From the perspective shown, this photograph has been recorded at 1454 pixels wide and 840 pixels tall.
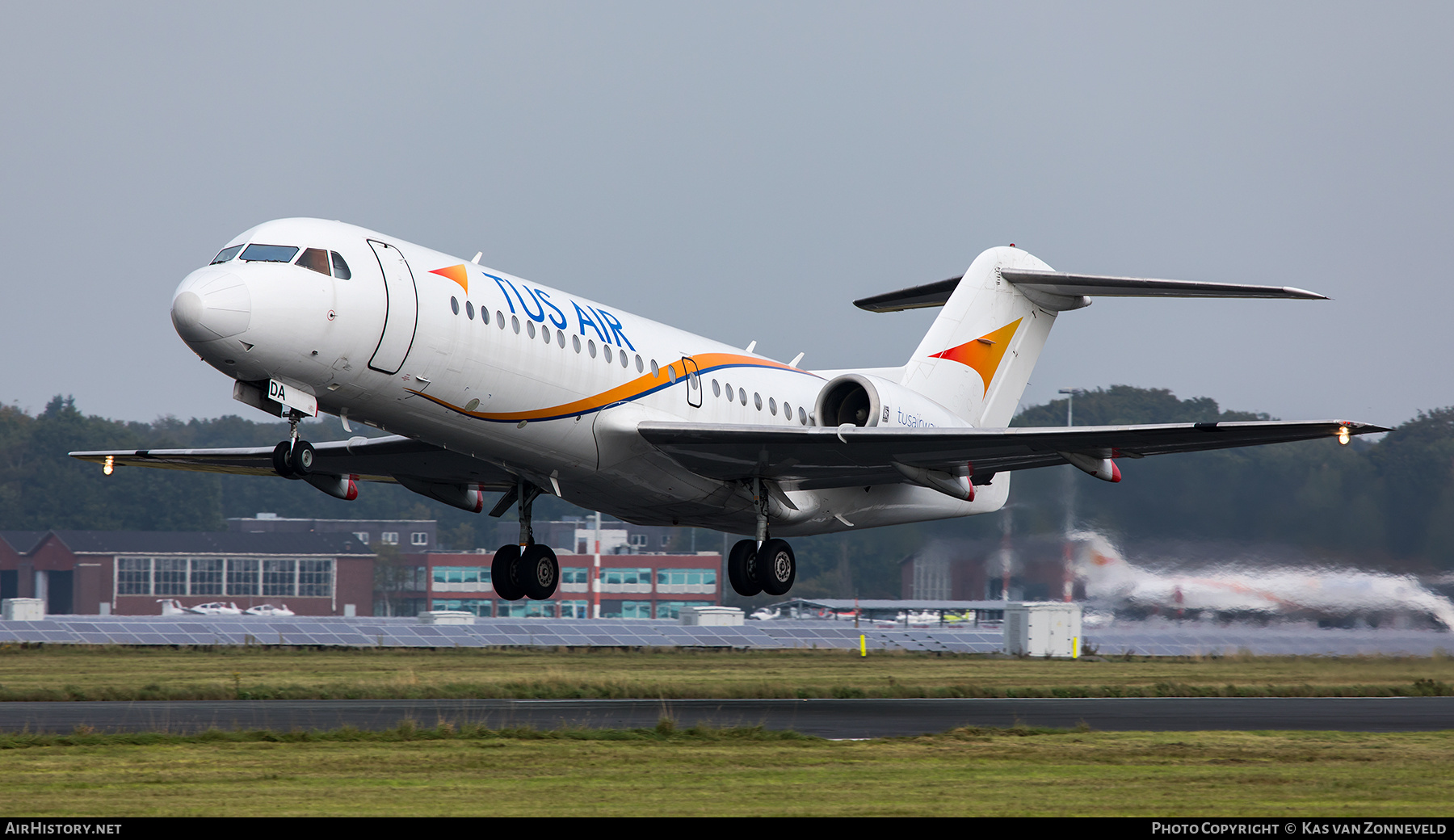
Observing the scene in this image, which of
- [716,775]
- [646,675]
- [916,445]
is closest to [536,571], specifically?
[916,445]

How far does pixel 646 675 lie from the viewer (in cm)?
3080

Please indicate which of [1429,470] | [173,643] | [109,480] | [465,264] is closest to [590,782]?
[465,264]

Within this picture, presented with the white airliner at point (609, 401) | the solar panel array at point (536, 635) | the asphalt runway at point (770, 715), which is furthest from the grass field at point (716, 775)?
the solar panel array at point (536, 635)

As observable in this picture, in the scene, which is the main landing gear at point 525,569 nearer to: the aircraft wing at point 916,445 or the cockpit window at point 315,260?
the aircraft wing at point 916,445

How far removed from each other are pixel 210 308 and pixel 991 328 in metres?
15.6

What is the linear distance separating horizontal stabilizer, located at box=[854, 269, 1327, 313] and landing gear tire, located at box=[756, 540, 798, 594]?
7.68 meters

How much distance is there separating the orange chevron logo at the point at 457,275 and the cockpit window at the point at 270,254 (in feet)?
6.14

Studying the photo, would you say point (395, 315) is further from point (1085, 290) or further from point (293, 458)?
point (1085, 290)

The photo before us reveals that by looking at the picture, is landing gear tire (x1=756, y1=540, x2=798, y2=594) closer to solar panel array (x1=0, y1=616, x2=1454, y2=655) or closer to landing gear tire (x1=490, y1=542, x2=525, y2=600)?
landing gear tire (x1=490, y1=542, x2=525, y2=600)

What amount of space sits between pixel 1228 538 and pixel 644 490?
15196 mm

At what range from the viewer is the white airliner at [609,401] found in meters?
17.0

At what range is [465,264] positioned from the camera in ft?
61.8

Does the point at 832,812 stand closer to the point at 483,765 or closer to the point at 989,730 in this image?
the point at 483,765

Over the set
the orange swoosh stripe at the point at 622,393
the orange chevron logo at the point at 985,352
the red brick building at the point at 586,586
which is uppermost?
the orange chevron logo at the point at 985,352
